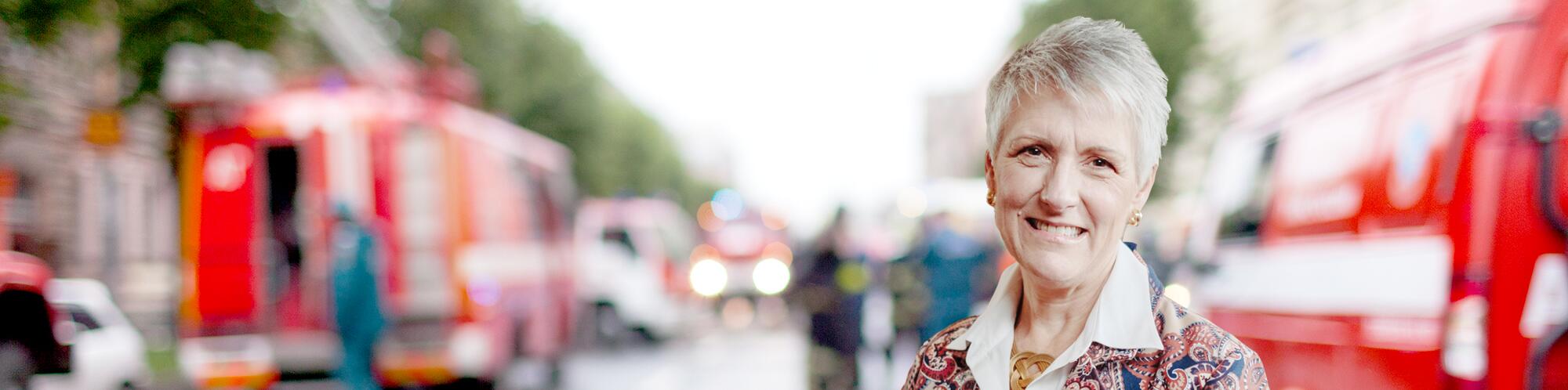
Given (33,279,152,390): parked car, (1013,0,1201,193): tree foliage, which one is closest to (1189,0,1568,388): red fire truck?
(33,279,152,390): parked car

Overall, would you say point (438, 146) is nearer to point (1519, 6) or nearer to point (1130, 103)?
point (1519, 6)

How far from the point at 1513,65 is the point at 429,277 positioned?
849 centimetres

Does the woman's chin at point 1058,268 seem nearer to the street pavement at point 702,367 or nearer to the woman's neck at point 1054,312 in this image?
the woman's neck at point 1054,312

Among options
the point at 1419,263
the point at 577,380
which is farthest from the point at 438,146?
the point at 1419,263

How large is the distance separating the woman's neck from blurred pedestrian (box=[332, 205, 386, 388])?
730 cm

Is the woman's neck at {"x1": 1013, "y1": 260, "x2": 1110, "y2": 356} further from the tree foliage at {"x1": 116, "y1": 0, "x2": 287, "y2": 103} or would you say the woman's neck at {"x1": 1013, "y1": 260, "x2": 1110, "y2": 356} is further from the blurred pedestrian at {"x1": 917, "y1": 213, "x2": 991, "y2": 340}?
the blurred pedestrian at {"x1": 917, "y1": 213, "x2": 991, "y2": 340}

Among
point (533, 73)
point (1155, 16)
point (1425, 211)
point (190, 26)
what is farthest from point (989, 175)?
point (533, 73)

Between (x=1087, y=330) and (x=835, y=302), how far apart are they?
22.2ft

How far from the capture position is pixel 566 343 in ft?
48.8

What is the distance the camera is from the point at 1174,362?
5.50 ft

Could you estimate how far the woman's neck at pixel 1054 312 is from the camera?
1821 millimetres

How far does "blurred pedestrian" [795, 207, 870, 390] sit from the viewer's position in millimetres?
8461

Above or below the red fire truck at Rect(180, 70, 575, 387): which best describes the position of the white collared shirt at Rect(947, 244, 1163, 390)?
below

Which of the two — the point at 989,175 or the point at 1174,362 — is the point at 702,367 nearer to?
the point at 989,175
